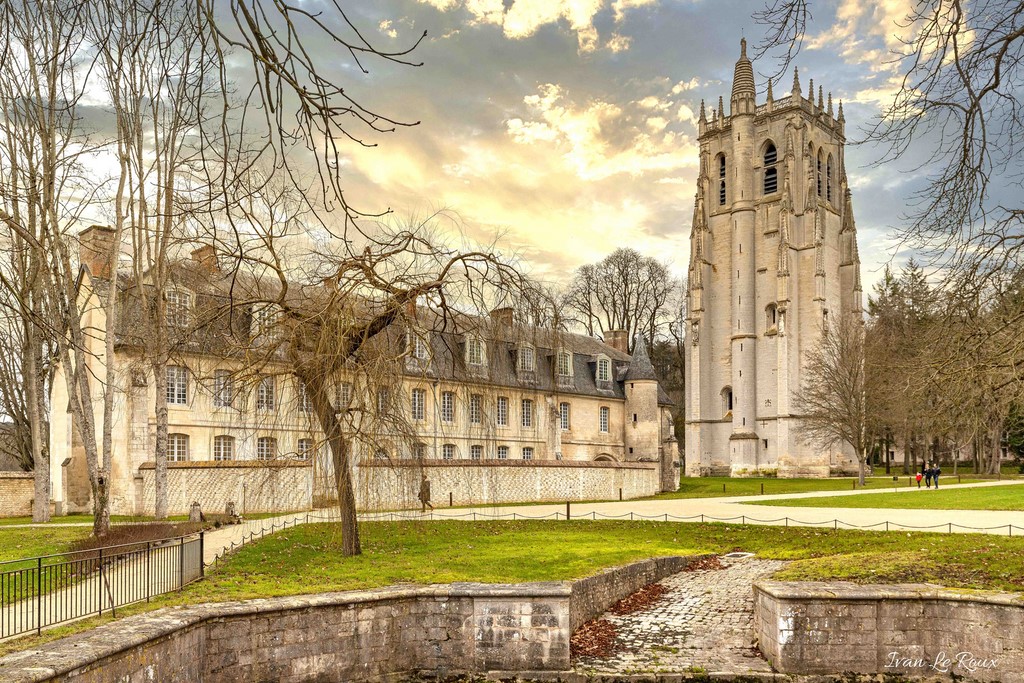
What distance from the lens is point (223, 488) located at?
25.5m

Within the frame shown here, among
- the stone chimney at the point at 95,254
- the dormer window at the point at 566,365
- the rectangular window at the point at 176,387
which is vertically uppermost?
the stone chimney at the point at 95,254

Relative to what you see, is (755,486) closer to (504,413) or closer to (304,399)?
(504,413)

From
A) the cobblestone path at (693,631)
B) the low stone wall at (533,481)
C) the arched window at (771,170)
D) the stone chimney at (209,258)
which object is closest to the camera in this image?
the stone chimney at (209,258)

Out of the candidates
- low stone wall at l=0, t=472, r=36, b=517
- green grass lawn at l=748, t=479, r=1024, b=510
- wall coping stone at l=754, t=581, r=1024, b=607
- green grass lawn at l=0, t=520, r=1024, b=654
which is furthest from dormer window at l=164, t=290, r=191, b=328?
green grass lawn at l=748, t=479, r=1024, b=510

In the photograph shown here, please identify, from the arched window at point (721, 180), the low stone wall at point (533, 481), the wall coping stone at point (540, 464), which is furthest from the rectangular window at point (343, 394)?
the arched window at point (721, 180)

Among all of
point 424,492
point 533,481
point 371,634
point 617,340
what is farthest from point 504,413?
point 371,634

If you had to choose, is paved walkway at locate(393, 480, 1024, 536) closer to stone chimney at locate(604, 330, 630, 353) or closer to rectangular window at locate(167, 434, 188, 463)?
rectangular window at locate(167, 434, 188, 463)

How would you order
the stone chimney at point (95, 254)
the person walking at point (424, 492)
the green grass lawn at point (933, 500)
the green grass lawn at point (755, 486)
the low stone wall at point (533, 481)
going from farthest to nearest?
the green grass lawn at point (755, 486) < the low stone wall at point (533, 481) < the stone chimney at point (95, 254) < the green grass lawn at point (933, 500) < the person walking at point (424, 492)

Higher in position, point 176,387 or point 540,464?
point 176,387

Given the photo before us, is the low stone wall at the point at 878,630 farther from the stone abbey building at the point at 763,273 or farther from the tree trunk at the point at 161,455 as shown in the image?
the stone abbey building at the point at 763,273

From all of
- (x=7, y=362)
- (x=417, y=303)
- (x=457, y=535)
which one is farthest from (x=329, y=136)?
(x=7, y=362)

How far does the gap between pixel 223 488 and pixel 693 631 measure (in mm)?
17447

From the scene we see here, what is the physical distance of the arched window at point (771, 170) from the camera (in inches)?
2024

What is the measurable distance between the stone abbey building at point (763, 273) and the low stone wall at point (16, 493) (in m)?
36.2
